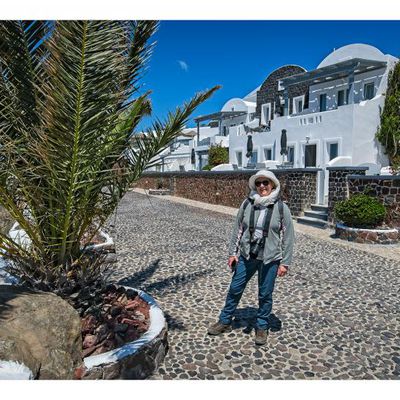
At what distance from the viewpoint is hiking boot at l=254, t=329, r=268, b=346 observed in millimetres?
4129

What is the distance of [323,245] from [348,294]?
161 inches

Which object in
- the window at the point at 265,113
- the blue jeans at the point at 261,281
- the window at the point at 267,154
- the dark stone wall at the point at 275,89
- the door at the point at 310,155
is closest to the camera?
the blue jeans at the point at 261,281

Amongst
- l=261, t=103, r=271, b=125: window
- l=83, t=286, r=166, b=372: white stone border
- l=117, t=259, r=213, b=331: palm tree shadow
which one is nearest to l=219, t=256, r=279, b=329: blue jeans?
l=83, t=286, r=166, b=372: white stone border

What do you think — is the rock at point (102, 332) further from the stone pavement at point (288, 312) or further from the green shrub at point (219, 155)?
the green shrub at point (219, 155)

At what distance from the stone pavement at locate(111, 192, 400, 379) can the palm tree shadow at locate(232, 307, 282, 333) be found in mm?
13

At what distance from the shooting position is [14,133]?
4082 mm

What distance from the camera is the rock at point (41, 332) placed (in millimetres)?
2928

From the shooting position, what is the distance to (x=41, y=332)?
3.13 m

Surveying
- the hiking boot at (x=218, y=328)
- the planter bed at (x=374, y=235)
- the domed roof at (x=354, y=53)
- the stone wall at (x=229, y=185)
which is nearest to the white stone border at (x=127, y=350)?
the hiking boot at (x=218, y=328)

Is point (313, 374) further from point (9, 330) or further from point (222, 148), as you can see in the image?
point (222, 148)

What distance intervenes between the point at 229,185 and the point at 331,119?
6.09m

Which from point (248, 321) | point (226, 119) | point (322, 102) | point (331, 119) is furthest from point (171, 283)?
point (226, 119)

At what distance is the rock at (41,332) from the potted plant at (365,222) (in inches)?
341

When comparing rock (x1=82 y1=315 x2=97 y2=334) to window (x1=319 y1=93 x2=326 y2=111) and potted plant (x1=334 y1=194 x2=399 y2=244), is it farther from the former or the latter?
window (x1=319 y1=93 x2=326 y2=111)
